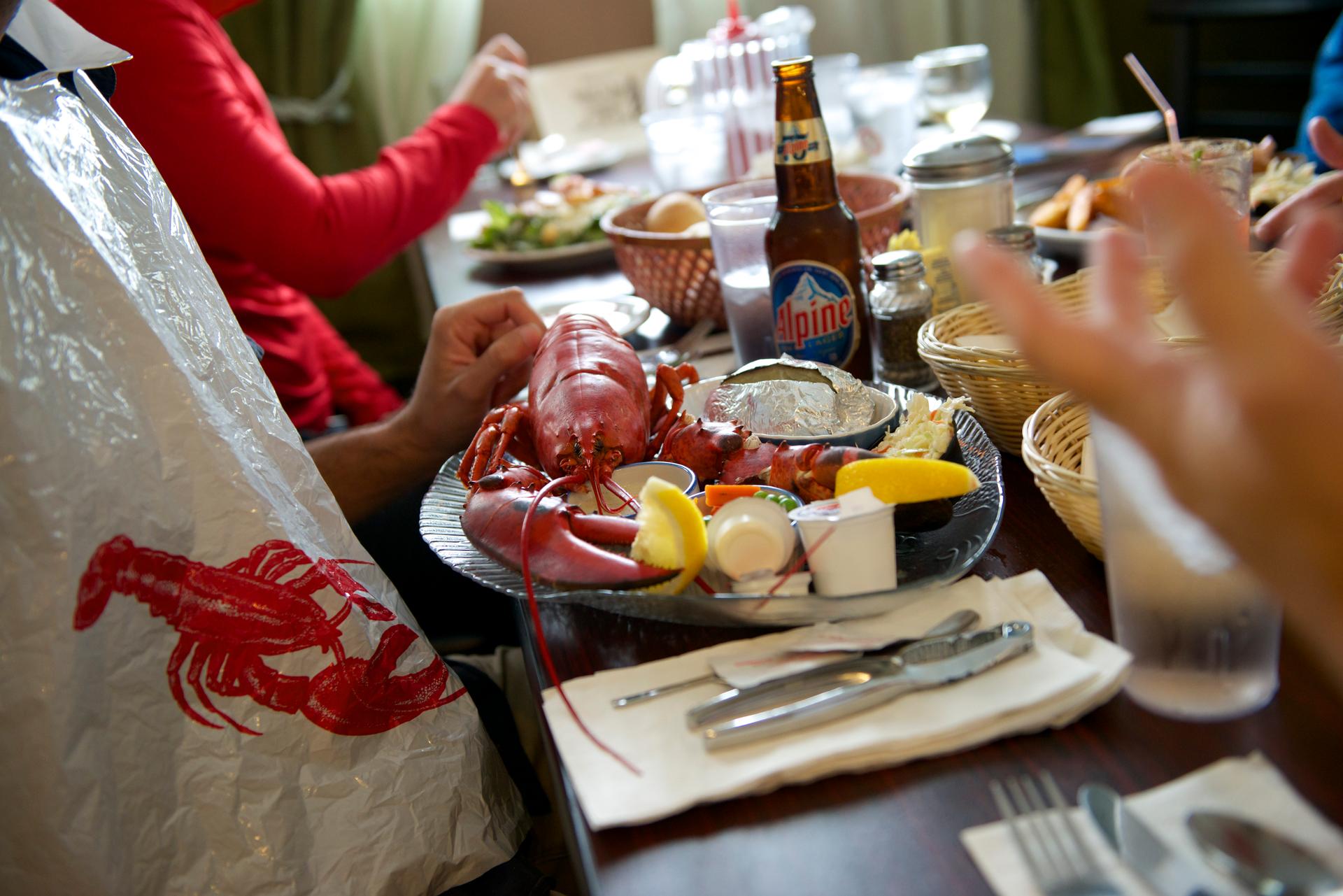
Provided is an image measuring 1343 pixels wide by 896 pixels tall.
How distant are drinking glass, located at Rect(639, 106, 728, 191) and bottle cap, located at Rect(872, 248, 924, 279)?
93cm

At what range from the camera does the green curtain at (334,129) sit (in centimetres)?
289

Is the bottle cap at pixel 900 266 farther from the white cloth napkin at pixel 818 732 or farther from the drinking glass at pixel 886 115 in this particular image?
the drinking glass at pixel 886 115

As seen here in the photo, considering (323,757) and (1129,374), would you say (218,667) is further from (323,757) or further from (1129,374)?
(1129,374)

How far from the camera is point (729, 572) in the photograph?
66cm

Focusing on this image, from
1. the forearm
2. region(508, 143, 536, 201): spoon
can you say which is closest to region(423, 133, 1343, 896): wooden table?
the forearm

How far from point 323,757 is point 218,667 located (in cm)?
10

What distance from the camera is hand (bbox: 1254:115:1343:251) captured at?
3.46 ft

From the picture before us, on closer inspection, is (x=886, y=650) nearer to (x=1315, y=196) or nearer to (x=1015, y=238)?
(x=1015, y=238)

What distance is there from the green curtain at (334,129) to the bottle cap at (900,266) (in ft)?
7.35

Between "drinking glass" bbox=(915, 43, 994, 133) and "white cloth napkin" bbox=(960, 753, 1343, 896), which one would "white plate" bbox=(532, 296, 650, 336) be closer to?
"drinking glass" bbox=(915, 43, 994, 133)

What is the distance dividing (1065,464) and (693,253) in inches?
25.2

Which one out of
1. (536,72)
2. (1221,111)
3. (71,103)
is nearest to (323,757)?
(71,103)

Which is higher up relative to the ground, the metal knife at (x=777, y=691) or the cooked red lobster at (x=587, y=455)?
the cooked red lobster at (x=587, y=455)

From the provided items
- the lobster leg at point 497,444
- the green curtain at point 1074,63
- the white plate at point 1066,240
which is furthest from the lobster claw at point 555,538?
the green curtain at point 1074,63
